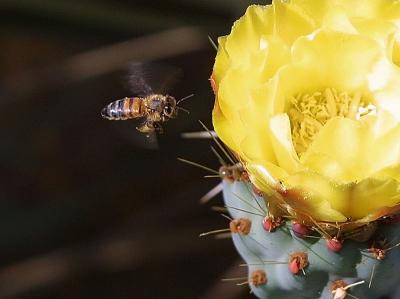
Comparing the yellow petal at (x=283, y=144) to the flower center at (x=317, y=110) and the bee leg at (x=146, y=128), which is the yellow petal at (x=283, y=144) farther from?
the bee leg at (x=146, y=128)

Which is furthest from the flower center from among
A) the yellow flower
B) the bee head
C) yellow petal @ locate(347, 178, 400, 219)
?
the bee head

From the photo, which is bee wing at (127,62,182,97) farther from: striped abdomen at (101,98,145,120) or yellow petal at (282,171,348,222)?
yellow petal at (282,171,348,222)

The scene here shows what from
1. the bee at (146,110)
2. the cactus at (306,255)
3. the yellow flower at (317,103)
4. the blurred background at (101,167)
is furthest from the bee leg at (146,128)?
the blurred background at (101,167)

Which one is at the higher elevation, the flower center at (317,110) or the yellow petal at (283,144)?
the flower center at (317,110)

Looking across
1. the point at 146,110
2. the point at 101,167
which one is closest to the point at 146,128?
the point at 146,110

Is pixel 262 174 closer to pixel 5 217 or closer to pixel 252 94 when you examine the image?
pixel 252 94

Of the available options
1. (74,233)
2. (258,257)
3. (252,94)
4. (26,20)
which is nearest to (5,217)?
(74,233)
